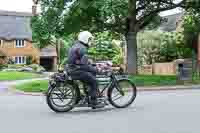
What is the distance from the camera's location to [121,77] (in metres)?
11.1

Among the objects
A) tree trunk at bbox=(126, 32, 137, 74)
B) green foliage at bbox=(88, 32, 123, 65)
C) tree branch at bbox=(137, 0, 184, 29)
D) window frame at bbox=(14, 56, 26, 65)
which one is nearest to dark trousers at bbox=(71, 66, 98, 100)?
tree trunk at bbox=(126, 32, 137, 74)

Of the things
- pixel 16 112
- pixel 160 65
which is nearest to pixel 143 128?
pixel 16 112

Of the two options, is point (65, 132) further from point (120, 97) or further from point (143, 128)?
point (120, 97)

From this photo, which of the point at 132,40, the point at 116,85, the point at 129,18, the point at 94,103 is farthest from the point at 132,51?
the point at 94,103

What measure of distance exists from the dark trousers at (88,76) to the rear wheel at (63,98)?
0.90 ft

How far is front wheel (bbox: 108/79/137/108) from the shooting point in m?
11.0

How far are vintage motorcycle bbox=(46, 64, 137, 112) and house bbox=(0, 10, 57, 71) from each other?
5758 centimetres

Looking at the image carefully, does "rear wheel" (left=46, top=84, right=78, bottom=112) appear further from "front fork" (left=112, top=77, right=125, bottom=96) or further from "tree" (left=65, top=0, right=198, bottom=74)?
"tree" (left=65, top=0, right=198, bottom=74)

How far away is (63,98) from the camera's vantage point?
10.4m

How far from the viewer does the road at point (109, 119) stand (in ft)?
26.7

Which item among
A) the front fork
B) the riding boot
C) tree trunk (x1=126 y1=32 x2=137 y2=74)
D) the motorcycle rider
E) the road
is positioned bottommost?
the road

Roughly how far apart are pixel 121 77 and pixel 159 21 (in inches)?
703

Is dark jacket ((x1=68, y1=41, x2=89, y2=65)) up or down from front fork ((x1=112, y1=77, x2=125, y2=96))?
up

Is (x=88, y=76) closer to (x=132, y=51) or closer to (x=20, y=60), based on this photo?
(x=132, y=51)
